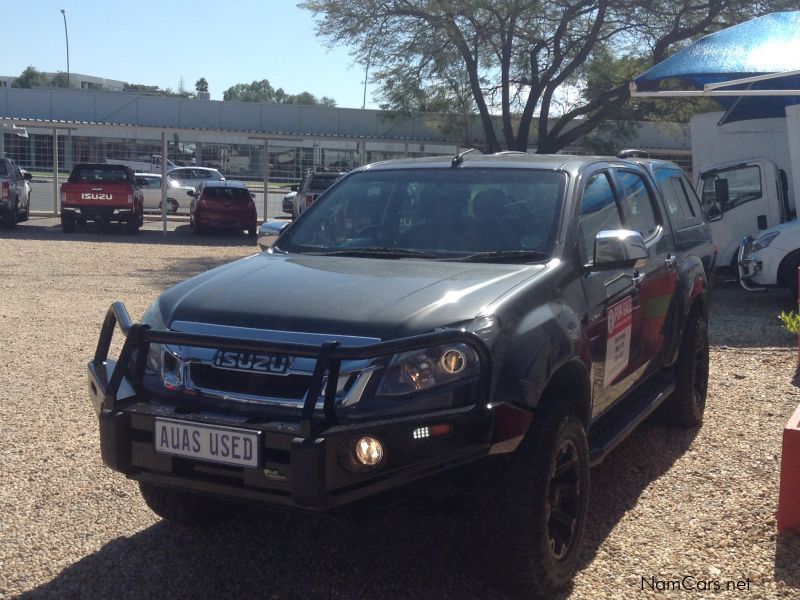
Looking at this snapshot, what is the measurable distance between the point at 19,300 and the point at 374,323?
10095 mm

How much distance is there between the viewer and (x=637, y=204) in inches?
231

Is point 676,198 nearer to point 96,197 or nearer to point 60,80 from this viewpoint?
point 96,197

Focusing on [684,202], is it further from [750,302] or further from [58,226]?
[58,226]

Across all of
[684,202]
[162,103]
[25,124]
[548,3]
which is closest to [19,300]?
[684,202]

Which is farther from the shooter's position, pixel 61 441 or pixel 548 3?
pixel 548 3

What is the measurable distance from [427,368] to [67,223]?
23379 mm

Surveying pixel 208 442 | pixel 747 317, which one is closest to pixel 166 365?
pixel 208 442

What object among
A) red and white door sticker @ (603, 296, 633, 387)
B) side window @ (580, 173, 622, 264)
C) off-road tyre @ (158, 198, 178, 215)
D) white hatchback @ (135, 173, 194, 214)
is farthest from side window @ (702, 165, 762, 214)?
off-road tyre @ (158, 198, 178, 215)

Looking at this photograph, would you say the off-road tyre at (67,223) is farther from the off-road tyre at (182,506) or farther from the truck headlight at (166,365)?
the truck headlight at (166,365)

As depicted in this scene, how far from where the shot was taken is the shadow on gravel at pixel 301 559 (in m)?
4.02

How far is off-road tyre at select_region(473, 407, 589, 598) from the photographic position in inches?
142

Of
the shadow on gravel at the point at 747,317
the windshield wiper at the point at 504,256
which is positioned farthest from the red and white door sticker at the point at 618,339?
the shadow on gravel at the point at 747,317

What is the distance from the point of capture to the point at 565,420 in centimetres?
392

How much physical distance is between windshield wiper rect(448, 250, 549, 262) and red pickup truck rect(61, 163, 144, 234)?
859 inches
